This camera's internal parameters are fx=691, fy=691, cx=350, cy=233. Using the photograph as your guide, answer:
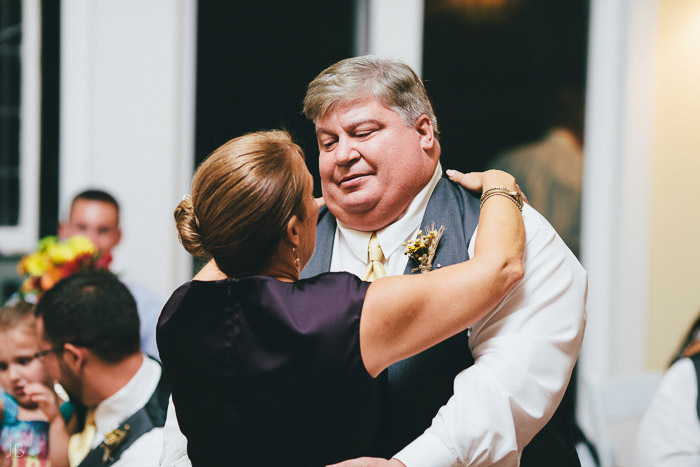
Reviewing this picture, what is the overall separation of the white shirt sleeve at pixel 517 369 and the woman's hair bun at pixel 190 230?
1.79 feet

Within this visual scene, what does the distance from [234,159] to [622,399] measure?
9.04 feet

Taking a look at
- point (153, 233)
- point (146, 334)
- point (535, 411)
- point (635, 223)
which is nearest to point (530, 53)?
point (635, 223)

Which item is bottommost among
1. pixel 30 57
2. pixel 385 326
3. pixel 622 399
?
pixel 622 399

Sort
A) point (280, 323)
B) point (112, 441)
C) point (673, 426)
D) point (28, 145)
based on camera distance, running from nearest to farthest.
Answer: point (280, 323) < point (112, 441) < point (673, 426) < point (28, 145)

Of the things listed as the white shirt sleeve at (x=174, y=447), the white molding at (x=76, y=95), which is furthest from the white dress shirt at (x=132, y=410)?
the white molding at (x=76, y=95)

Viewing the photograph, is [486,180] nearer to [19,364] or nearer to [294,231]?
[294,231]

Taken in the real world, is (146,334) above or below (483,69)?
below

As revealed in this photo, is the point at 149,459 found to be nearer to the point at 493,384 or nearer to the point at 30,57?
the point at 493,384

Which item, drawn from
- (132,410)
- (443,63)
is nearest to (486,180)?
(132,410)

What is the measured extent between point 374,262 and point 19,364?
1285 millimetres

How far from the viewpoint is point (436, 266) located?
153 centimetres

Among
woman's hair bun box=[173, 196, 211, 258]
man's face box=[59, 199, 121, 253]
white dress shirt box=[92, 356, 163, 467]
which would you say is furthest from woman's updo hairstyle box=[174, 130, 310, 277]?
man's face box=[59, 199, 121, 253]

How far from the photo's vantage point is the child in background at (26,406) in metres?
2.02

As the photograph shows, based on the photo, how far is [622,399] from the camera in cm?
335
